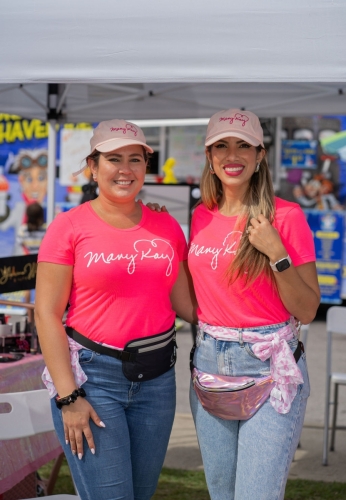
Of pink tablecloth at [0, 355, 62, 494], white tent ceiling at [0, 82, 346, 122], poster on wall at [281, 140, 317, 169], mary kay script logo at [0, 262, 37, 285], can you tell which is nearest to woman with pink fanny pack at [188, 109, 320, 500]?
pink tablecloth at [0, 355, 62, 494]

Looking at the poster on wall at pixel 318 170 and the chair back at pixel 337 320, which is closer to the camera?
the chair back at pixel 337 320

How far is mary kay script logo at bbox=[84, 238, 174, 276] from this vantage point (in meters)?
2.23

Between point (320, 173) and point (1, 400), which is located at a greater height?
point (320, 173)

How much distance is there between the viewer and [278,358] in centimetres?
226

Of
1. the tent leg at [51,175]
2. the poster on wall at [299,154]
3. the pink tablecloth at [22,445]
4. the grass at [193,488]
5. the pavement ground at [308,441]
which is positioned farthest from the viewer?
the poster on wall at [299,154]

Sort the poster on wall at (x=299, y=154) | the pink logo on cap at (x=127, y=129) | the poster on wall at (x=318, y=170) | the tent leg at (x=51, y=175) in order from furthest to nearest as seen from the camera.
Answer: the poster on wall at (x=299, y=154)
the poster on wall at (x=318, y=170)
the tent leg at (x=51, y=175)
the pink logo on cap at (x=127, y=129)

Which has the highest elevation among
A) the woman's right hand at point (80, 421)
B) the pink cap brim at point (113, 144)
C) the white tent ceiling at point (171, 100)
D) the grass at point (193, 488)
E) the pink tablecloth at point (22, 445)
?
the white tent ceiling at point (171, 100)

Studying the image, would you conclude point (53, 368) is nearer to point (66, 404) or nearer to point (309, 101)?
point (66, 404)

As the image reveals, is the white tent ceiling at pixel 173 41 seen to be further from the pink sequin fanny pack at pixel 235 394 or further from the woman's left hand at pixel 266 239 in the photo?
the pink sequin fanny pack at pixel 235 394

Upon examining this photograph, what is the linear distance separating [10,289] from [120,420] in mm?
1908

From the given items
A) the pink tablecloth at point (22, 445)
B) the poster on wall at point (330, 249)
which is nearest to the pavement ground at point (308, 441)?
the pink tablecloth at point (22, 445)

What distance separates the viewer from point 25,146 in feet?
31.7

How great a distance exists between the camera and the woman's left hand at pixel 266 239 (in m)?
2.21

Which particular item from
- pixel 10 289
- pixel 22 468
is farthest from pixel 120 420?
pixel 10 289
